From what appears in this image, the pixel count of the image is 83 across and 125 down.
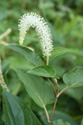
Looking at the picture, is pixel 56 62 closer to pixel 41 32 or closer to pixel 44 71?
pixel 41 32

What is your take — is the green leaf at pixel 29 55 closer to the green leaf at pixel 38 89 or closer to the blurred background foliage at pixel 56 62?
the green leaf at pixel 38 89

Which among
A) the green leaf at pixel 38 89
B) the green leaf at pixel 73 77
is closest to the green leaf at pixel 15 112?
the green leaf at pixel 38 89

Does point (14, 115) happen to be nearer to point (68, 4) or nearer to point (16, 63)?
point (16, 63)

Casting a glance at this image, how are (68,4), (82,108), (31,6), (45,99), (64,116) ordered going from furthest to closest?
(68,4) < (31,6) < (82,108) < (64,116) < (45,99)

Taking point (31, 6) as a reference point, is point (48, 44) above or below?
below

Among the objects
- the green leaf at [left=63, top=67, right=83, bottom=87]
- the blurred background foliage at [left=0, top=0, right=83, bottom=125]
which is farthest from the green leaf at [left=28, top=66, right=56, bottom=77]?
the blurred background foliage at [left=0, top=0, right=83, bottom=125]

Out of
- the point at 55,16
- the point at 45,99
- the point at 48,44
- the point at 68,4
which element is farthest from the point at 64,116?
the point at 68,4

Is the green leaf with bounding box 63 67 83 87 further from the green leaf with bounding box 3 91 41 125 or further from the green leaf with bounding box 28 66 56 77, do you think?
the green leaf with bounding box 3 91 41 125
